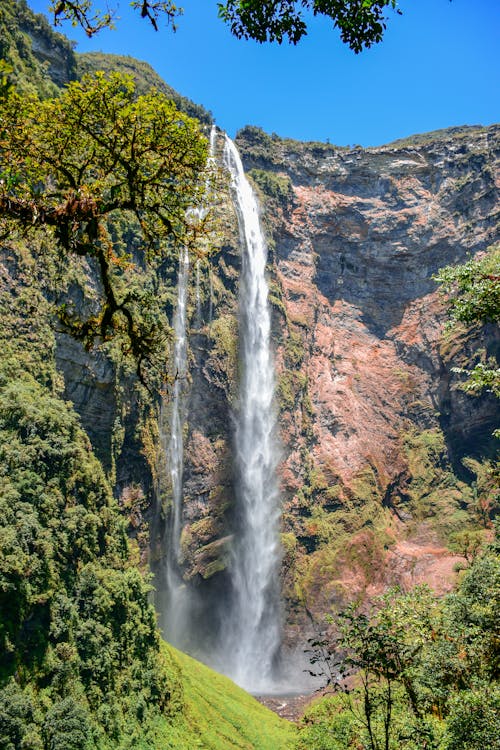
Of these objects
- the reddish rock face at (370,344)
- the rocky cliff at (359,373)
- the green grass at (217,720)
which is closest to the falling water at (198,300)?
the rocky cliff at (359,373)

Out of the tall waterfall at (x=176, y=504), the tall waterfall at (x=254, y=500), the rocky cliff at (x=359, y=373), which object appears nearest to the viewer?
the tall waterfall at (x=176, y=504)

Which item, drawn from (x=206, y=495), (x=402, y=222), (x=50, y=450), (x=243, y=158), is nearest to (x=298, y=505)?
(x=206, y=495)

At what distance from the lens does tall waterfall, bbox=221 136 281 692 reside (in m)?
36.6

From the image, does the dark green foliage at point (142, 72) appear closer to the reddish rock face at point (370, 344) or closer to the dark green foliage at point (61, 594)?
the reddish rock face at point (370, 344)

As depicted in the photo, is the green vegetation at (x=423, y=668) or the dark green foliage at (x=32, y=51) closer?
the green vegetation at (x=423, y=668)

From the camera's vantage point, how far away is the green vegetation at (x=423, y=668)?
26.9 feet

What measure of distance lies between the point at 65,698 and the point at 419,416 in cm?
3781

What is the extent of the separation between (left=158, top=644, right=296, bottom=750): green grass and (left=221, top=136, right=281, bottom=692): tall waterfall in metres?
7.04

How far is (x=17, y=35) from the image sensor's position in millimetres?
35188

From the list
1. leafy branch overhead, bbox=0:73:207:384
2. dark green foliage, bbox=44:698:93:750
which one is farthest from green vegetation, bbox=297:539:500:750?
dark green foliage, bbox=44:698:93:750

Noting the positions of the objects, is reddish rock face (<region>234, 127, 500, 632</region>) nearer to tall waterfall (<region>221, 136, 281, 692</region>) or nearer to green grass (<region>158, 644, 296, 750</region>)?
tall waterfall (<region>221, 136, 281, 692</region>)

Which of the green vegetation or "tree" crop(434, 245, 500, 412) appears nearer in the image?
"tree" crop(434, 245, 500, 412)

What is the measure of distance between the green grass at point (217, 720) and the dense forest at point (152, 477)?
5.3 inches

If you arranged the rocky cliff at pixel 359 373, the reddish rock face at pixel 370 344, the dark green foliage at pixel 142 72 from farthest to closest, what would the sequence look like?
the dark green foliage at pixel 142 72 < the reddish rock face at pixel 370 344 < the rocky cliff at pixel 359 373
